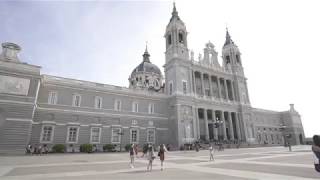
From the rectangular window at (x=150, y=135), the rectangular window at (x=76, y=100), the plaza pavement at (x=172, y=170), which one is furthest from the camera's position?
the rectangular window at (x=150, y=135)

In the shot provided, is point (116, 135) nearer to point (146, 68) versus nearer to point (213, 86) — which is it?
point (213, 86)

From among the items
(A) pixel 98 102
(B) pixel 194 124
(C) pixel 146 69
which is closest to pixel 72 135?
(A) pixel 98 102

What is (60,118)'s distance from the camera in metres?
30.8

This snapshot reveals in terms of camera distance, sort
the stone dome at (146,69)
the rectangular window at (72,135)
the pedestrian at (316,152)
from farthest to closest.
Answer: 1. the stone dome at (146,69)
2. the rectangular window at (72,135)
3. the pedestrian at (316,152)

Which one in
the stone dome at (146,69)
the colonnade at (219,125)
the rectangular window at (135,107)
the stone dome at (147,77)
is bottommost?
the colonnade at (219,125)

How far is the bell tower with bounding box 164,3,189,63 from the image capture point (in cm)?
4538

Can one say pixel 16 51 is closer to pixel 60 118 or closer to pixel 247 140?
pixel 60 118

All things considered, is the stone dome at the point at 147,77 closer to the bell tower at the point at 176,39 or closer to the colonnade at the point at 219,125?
the bell tower at the point at 176,39

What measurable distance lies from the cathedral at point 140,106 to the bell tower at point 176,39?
23 cm

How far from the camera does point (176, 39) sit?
152 ft

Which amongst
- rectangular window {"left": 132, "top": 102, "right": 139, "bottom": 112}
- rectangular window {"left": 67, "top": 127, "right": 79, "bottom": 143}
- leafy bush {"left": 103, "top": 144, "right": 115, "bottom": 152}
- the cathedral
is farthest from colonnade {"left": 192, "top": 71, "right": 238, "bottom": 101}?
rectangular window {"left": 67, "top": 127, "right": 79, "bottom": 143}

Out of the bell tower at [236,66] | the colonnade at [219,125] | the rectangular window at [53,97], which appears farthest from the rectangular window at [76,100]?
the bell tower at [236,66]

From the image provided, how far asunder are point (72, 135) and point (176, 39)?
97.1 feet

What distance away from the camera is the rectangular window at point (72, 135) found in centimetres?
3089
